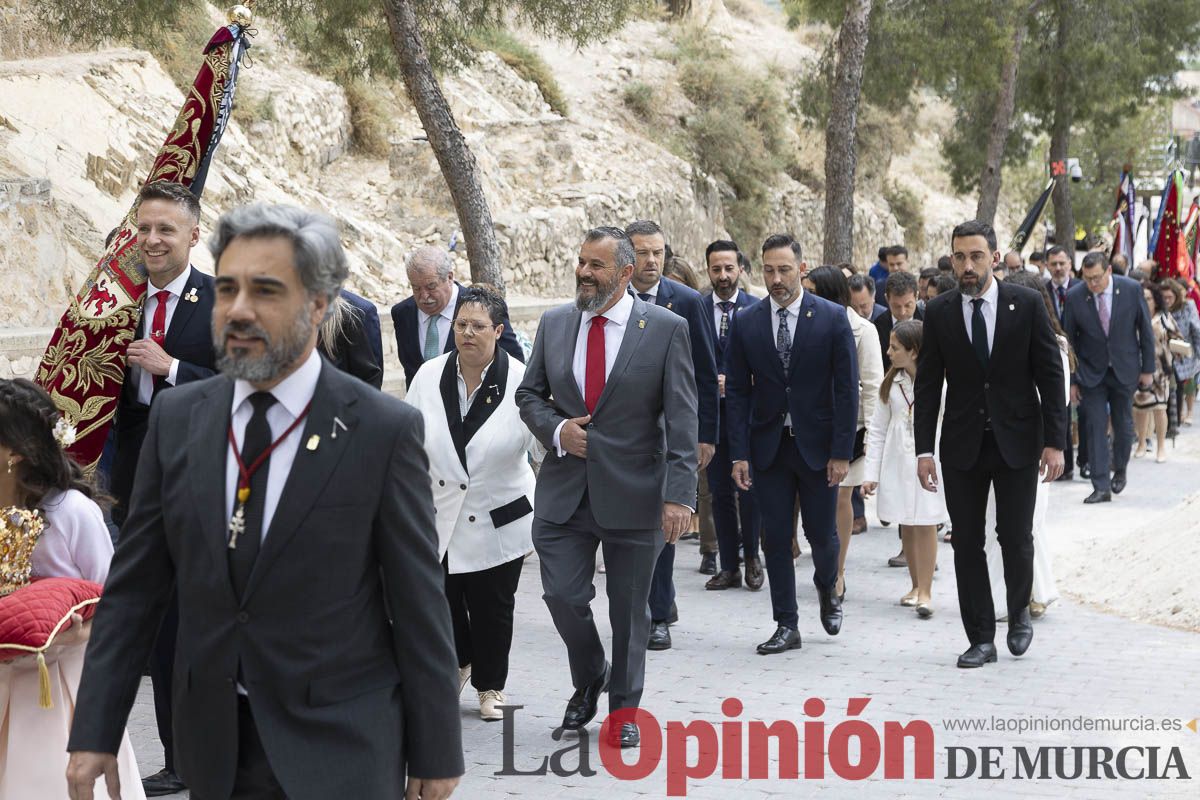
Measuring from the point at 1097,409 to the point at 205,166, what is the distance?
1063 cm

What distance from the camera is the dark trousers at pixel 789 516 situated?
8320 mm

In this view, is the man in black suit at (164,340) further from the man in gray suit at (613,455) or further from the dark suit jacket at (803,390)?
the dark suit jacket at (803,390)

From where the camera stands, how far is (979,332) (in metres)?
7.70

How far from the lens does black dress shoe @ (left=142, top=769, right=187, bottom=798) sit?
5.79m

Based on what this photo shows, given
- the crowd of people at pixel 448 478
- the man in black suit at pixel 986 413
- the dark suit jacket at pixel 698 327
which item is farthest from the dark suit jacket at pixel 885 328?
the man in black suit at pixel 986 413

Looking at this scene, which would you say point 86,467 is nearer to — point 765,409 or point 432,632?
point 432,632

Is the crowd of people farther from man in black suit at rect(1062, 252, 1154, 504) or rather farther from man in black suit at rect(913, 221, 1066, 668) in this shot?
man in black suit at rect(1062, 252, 1154, 504)

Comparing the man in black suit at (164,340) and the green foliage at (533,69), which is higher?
the green foliage at (533,69)

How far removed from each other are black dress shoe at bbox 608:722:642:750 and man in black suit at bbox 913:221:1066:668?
A: 2231 mm

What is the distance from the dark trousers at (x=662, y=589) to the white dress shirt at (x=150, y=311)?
3613mm

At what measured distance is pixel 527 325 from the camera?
17.9 m

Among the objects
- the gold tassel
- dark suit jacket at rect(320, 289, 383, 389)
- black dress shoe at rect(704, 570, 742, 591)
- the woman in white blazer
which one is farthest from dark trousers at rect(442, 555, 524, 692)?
black dress shoe at rect(704, 570, 742, 591)

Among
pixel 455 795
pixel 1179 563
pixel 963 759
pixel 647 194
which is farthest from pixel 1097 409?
pixel 647 194

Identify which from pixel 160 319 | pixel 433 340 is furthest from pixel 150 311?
pixel 433 340
